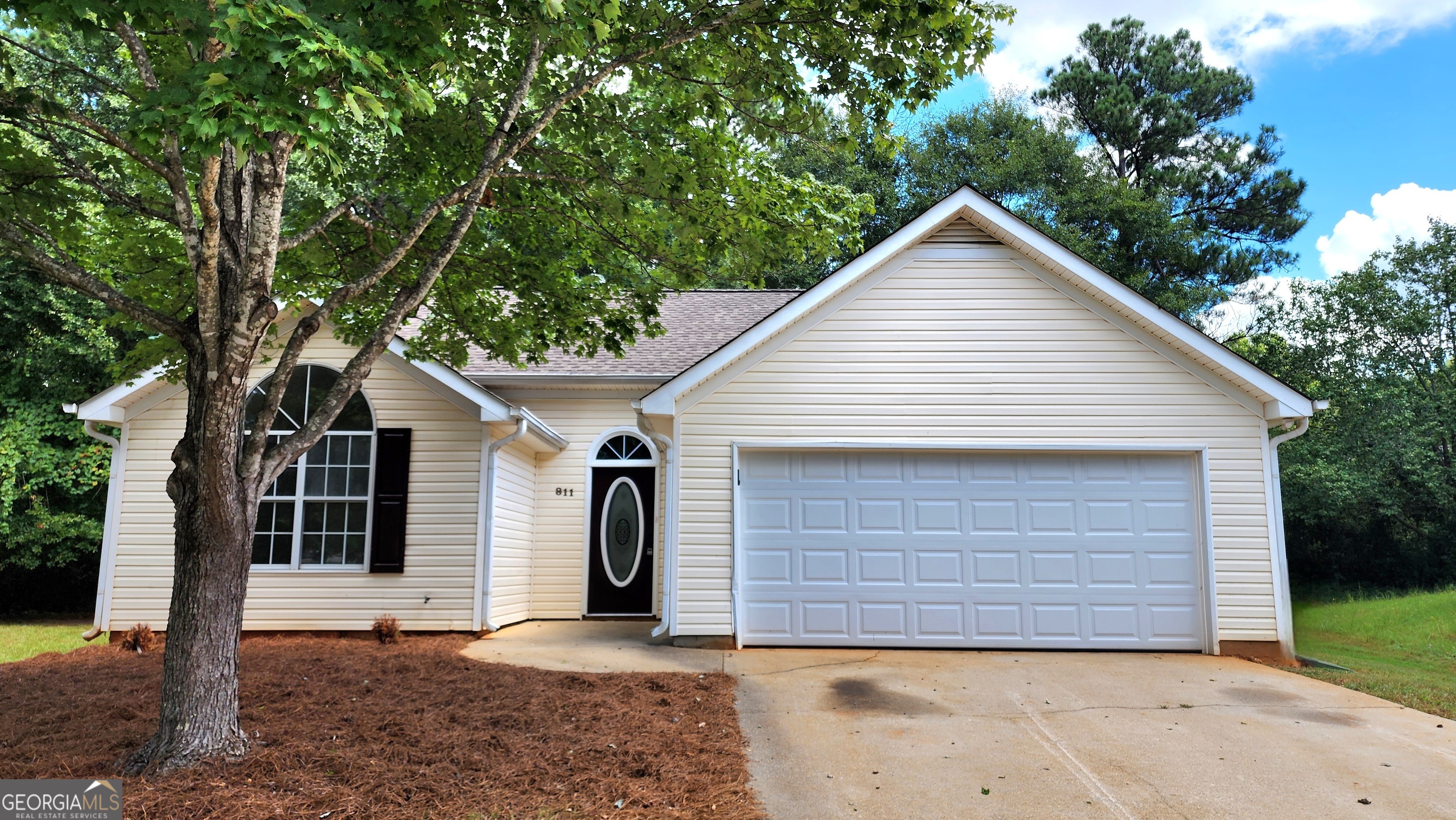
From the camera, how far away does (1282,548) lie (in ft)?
28.6

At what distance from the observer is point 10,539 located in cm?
1432

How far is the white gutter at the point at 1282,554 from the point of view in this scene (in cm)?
857

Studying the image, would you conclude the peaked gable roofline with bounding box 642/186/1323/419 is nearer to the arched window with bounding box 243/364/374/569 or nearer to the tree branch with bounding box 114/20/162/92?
the arched window with bounding box 243/364/374/569

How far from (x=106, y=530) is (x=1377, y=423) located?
21929 mm

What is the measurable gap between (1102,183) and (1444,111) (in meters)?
7.29

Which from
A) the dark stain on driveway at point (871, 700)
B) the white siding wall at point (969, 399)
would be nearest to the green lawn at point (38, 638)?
the white siding wall at point (969, 399)

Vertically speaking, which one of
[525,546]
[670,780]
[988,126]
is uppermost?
[988,126]

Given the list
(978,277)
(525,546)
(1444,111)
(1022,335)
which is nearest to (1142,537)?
(1022,335)

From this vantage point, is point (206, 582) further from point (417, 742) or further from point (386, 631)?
point (386, 631)

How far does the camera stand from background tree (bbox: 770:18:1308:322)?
2280 centimetres

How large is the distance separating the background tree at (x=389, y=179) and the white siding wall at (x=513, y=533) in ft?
8.67

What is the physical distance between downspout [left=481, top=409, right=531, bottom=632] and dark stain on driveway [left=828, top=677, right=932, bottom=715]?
4.41 meters

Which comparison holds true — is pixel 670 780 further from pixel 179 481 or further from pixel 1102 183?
pixel 1102 183

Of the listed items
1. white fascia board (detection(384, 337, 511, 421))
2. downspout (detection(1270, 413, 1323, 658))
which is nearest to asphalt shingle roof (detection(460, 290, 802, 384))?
white fascia board (detection(384, 337, 511, 421))
